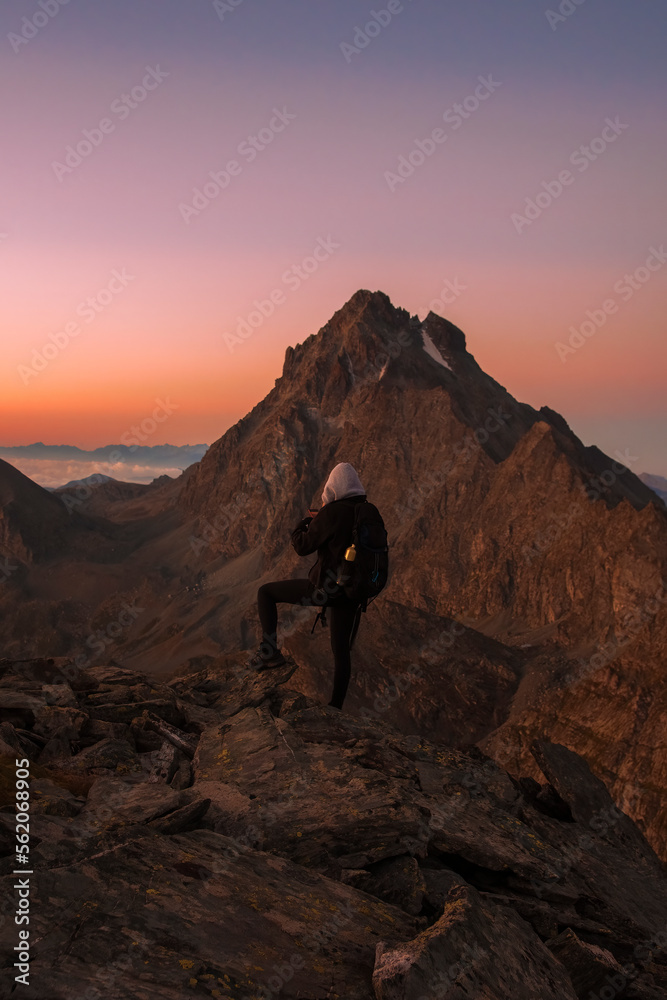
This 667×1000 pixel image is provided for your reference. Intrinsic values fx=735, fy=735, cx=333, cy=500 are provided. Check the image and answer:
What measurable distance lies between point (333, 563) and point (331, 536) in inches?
14.6

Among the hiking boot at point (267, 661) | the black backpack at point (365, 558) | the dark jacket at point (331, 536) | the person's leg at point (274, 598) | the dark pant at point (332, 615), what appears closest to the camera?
the black backpack at point (365, 558)

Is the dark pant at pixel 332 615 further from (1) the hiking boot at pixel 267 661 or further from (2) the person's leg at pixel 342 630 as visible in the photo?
(1) the hiking boot at pixel 267 661

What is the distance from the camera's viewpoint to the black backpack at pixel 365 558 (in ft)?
32.2

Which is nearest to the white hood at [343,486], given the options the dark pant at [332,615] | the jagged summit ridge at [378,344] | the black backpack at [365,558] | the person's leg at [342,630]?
the black backpack at [365,558]

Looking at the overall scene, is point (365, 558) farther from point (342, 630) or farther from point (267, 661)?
point (267, 661)

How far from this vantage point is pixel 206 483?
651ft

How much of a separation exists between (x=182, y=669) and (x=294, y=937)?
91192mm

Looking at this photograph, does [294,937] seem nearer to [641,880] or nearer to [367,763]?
[367,763]

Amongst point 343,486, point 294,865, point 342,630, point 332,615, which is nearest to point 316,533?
point 343,486

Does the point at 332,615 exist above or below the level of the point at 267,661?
above

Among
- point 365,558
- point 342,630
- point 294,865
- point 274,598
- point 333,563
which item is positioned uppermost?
point 365,558

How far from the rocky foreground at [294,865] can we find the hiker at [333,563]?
131cm

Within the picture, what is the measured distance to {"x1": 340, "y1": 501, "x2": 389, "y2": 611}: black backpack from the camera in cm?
981

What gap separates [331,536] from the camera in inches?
398
